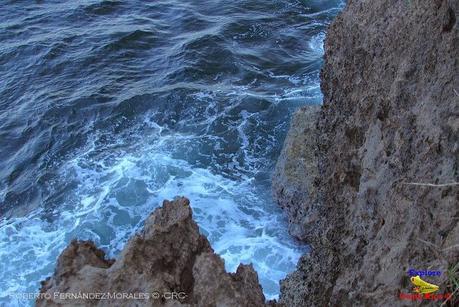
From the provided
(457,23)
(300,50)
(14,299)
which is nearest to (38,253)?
(14,299)

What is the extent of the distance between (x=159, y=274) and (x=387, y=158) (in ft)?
8.01

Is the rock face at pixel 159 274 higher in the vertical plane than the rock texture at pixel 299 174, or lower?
higher

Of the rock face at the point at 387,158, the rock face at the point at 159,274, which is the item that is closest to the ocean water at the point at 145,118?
the rock face at the point at 387,158

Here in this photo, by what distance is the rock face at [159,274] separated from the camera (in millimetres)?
4680

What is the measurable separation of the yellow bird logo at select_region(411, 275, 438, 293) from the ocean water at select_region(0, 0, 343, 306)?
5.85 m

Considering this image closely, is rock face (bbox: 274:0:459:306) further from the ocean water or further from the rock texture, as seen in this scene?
the ocean water

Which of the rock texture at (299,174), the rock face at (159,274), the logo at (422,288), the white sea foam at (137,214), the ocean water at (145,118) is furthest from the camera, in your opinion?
the ocean water at (145,118)

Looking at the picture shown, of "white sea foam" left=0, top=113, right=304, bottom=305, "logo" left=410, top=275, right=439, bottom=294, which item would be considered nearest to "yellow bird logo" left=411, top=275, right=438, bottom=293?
"logo" left=410, top=275, right=439, bottom=294

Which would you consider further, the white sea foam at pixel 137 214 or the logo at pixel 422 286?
the white sea foam at pixel 137 214

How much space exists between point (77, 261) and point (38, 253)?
5.64 metres

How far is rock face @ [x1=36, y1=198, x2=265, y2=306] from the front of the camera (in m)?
4.68

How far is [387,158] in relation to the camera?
5031 millimetres

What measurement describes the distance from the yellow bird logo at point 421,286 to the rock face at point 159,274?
1.47 metres

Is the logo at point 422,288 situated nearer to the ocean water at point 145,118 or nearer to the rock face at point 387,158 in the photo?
the rock face at point 387,158
